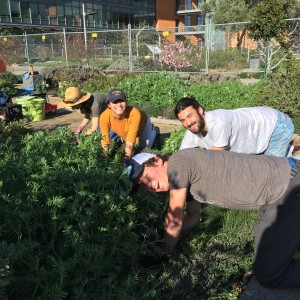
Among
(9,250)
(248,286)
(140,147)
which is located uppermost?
(9,250)

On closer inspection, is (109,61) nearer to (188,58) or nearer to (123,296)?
(188,58)

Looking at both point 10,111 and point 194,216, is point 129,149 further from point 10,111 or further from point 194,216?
point 10,111

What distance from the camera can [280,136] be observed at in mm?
3627

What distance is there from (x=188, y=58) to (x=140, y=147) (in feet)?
44.1

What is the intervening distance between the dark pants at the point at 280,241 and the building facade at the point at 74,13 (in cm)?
3006

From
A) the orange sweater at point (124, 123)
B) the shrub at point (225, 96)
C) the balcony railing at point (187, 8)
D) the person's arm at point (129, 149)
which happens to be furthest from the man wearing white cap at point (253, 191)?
the balcony railing at point (187, 8)

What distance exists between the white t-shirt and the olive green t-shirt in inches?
34.5

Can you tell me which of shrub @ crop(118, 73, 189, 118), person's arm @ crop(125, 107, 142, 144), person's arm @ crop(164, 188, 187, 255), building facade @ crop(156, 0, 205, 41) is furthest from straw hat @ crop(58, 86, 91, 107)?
building facade @ crop(156, 0, 205, 41)

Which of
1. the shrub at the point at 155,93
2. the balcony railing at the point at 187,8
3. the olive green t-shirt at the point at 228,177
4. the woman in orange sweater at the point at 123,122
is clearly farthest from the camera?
the balcony railing at the point at 187,8

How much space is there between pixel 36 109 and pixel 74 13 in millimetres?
34545

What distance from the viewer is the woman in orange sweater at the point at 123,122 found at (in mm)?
4145

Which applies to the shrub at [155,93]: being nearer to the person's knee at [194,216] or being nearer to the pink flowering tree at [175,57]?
the person's knee at [194,216]

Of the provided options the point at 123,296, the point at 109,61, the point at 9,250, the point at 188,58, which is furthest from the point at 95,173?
the point at 109,61

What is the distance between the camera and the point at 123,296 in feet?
5.91
